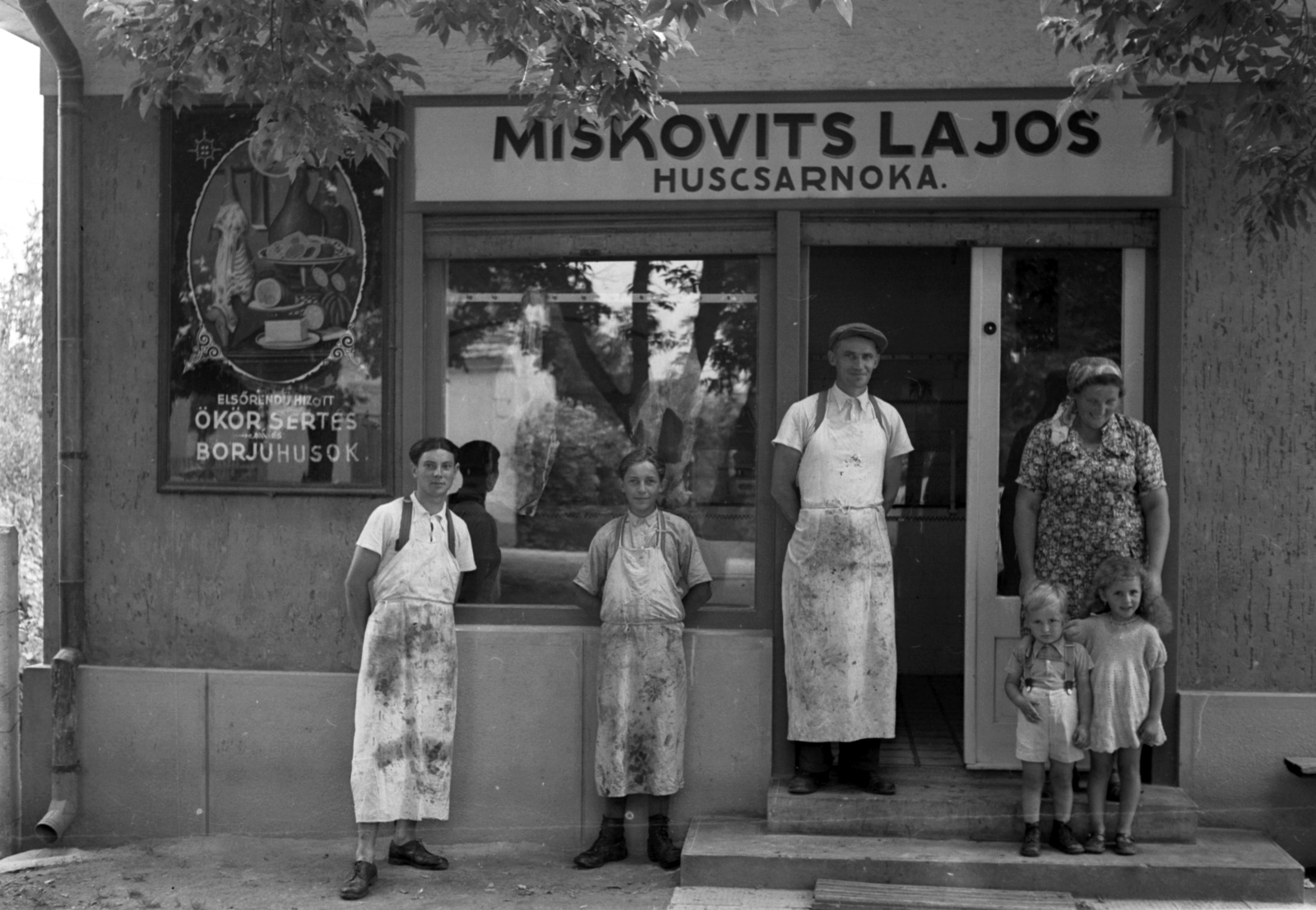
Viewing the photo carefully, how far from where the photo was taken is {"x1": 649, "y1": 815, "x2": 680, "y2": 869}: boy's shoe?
5996 mm

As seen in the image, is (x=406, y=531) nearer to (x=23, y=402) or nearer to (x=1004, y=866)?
(x=1004, y=866)

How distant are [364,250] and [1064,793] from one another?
3.80 metres

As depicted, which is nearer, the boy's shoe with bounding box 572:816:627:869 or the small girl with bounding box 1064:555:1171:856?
the small girl with bounding box 1064:555:1171:856

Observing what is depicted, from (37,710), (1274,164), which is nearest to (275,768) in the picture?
(37,710)

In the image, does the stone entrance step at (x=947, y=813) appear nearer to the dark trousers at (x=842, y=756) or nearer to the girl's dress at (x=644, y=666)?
the dark trousers at (x=842, y=756)

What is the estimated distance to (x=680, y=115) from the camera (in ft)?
20.7

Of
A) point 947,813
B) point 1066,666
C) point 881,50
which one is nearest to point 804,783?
point 947,813

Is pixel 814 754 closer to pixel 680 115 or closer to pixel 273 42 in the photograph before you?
pixel 680 115

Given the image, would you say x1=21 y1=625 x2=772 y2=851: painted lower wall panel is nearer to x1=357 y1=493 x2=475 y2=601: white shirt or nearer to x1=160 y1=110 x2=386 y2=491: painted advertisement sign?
x1=357 y1=493 x2=475 y2=601: white shirt

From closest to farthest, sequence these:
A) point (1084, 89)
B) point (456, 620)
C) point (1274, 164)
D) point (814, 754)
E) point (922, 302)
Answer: point (1084, 89) → point (1274, 164) → point (814, 754) → point (456, 620) → point (922, 302)

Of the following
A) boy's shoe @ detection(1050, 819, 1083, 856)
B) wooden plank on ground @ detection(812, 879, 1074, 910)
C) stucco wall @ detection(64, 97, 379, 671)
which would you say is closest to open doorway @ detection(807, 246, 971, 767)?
boy's shoe @ detection(1050, 819, 1083, 856)

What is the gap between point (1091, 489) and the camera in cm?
568

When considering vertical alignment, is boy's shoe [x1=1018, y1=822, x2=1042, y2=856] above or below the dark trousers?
below

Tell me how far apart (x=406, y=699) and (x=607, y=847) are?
1070 mm
